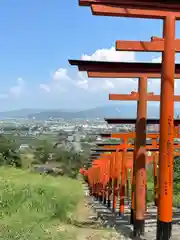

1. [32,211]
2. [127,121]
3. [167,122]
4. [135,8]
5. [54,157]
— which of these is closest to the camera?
[135,8]

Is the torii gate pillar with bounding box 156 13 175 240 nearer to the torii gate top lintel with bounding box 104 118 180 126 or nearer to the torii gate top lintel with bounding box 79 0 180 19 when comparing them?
the torii gate top lintel with bounding box 79 0 180 19

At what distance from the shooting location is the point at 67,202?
11.4 m

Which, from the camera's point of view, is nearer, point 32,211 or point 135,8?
point 135,8

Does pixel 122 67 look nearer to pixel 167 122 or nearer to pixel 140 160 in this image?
pixel 140 160

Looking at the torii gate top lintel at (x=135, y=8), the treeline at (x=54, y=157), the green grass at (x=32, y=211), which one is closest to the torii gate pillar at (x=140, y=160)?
the green grass at (x=32, y=211)

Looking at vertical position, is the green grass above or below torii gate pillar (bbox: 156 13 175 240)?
below

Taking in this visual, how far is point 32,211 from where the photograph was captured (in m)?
8.23

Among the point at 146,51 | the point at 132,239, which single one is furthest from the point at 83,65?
the point at 132,239

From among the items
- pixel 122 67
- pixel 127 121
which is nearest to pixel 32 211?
pixel 122 67

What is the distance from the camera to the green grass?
612 centimetres

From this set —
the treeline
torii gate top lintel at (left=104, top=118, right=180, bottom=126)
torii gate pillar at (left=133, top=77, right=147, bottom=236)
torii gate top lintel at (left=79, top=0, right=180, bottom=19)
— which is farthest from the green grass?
the treeline

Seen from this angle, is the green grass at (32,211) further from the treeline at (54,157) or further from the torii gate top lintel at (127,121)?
the treeline at (54,157)

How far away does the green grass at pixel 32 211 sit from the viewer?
6118 mm

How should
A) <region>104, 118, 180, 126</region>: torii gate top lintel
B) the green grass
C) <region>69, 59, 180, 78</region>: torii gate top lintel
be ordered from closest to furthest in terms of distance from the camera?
1. the green grass
2. <region>69, 59, 180, 78</region>: torii gate top lintel
3. <region>104, 118, 180, 126</region>: torii gate top lintel
